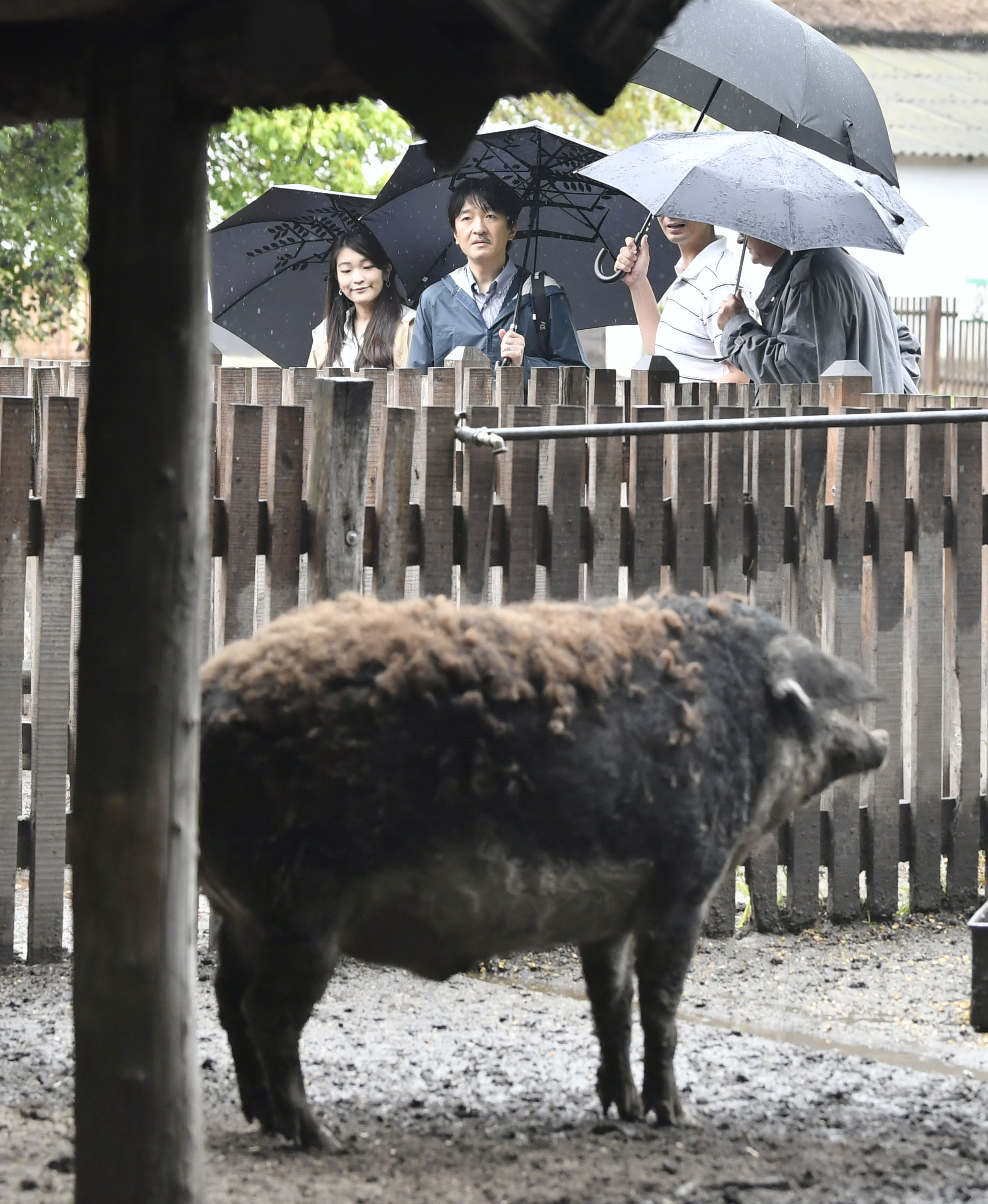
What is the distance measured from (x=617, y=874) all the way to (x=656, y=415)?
7.33ft

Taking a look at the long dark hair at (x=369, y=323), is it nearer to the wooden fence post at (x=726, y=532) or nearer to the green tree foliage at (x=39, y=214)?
the wooden fence post at (x=726, y=532)

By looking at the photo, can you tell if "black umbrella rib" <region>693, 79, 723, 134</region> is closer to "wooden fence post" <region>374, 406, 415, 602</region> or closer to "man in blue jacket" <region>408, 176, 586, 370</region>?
"man in blue jacket" <region>408, 176, 586, 370</region>

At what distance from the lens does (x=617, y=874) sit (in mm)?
3682

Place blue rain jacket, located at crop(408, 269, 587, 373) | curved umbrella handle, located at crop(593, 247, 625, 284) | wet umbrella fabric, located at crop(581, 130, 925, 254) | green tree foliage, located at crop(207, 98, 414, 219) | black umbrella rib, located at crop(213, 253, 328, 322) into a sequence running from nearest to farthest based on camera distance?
wet umbrella fabric, located at crop(581, 130, 925, 254) → blue rain jacket, located at crop(408, 269, 587, 373) → curved umbrella handle, located at crop(593, 247, 625, 284) → black umbrella rib, located at crop(213, 253, 328, 322) → green tree foliage, located at crop(207, 98, 414, 219)

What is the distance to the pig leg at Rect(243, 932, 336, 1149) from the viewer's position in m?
3.40

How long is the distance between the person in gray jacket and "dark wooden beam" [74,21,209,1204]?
18.1 feet

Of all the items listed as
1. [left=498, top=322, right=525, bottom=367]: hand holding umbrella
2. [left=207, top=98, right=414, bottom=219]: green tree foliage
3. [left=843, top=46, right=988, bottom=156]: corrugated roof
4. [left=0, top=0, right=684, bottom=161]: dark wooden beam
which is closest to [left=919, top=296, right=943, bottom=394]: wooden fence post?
[left=843, top=46, right=988, bottom=156]: corrugated roof

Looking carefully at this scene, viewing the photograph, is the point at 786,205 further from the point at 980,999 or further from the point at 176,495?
the point at 176,495

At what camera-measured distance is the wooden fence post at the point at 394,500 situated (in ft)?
16.7

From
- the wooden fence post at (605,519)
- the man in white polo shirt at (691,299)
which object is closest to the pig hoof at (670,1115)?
the wooden fence post at (605,519)

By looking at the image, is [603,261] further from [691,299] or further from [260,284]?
[260,284]

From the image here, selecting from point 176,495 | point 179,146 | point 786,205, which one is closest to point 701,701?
point 176,495

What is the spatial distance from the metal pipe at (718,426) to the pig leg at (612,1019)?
166 centimetres

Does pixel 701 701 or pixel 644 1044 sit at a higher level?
pixel 701 701
